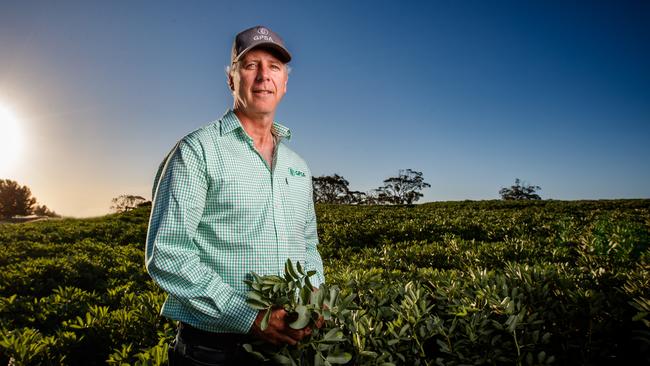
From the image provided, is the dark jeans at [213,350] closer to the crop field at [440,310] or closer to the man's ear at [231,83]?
the crop field at [440,310]

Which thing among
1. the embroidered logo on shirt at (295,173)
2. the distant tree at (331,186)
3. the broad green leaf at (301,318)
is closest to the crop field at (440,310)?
the broad green leaf at (301,318)

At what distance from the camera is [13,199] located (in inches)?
2714

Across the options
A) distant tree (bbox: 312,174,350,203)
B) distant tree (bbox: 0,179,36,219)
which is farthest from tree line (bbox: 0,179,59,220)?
distant tree (bbox: 312,174,350,203)

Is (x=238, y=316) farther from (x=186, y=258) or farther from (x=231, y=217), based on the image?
(x=231, y=217)

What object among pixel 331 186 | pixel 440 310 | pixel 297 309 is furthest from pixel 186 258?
pixel 331 186

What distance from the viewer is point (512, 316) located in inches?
96.0

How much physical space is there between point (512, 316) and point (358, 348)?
3.56ft

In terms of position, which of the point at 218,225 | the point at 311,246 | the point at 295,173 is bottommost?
the point at 311,246

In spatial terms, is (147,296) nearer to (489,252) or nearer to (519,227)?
(489,252)

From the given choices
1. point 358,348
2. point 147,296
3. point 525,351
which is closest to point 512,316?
point 525,351

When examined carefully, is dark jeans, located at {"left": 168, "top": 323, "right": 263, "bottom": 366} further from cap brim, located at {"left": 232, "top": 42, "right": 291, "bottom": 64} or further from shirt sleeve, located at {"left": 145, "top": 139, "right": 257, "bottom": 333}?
cap brim, located at {"left": 232, "top": 42, "right": 291, "bottom": 64}

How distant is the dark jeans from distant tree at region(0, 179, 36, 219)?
282 ft

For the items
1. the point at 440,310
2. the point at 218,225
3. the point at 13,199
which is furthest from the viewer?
the point at 13,199

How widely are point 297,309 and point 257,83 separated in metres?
1.39
